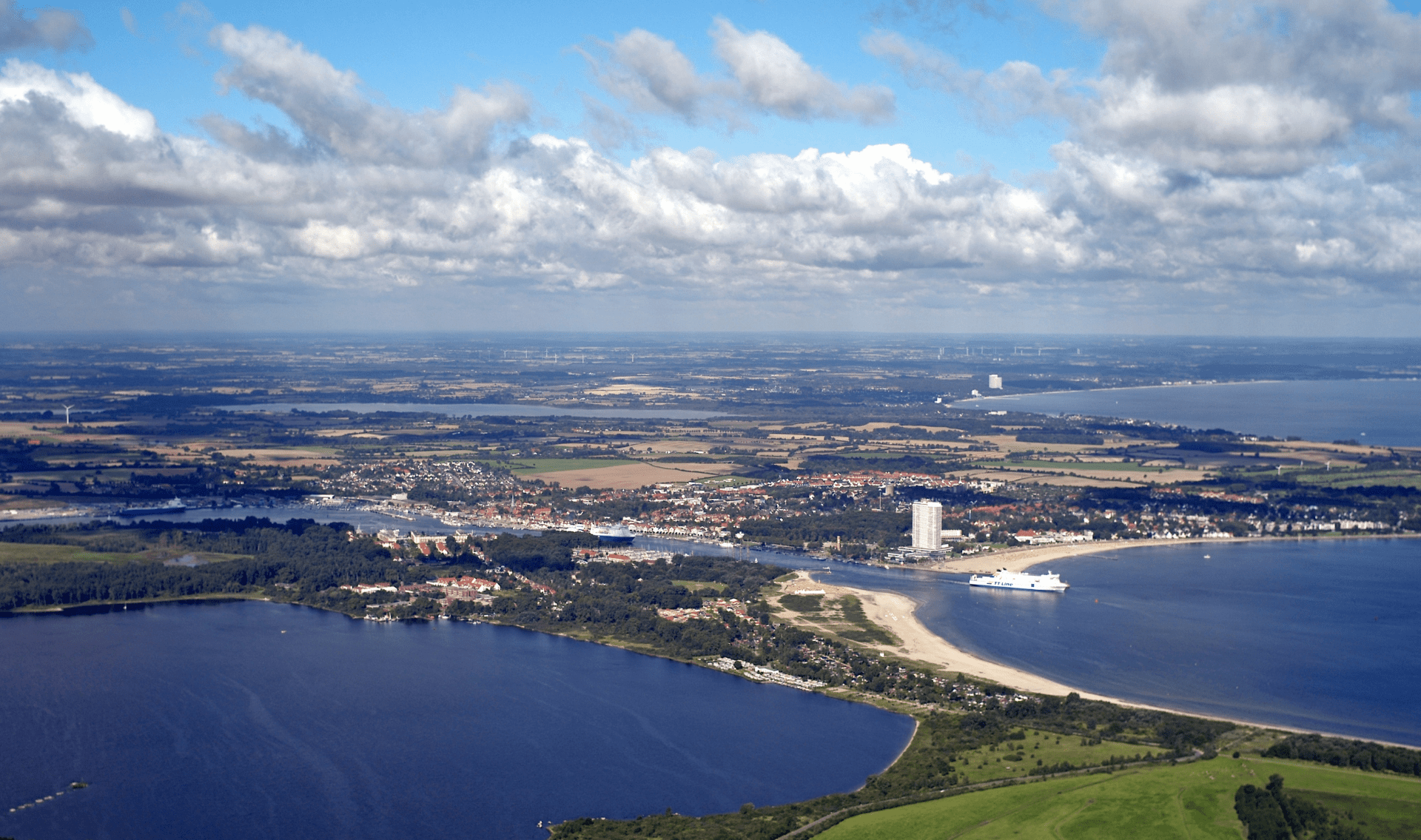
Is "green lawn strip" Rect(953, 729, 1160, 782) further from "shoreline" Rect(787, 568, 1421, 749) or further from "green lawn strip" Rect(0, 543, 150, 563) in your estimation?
"green lawn strip" Rect(0, 543, 150, 563)

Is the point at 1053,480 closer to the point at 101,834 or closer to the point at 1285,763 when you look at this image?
the point at 1285,763

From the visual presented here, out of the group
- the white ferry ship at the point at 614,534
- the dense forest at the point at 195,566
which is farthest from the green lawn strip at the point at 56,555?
the white ferry ship at the point at 614,534

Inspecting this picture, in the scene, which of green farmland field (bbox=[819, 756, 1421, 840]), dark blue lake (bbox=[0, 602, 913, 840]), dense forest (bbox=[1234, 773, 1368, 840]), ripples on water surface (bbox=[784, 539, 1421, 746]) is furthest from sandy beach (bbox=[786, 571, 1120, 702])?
dense forest (bbox=[1234, 773, 1368, 840])

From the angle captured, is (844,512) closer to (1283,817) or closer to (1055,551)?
(1055,551)

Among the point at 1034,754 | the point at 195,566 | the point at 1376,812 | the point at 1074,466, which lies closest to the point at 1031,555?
the point at 1034,754

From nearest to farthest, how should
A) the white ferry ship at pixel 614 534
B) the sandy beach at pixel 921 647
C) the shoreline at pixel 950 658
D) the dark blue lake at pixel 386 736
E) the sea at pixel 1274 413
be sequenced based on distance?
the dark blue lake at pixel 386 736 → the shoreline at pixel 950 658 → the sandy beach at pixel 921 647 → the white ferry ship at pixel 614 534 → the sea at pixel 1274 413

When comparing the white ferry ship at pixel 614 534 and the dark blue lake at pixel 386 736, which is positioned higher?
the white ferry ship at pixel 614 534

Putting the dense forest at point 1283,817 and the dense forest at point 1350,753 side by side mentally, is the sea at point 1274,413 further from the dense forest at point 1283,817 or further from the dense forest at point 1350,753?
the dense forest at point 1283,817
